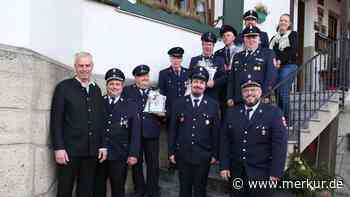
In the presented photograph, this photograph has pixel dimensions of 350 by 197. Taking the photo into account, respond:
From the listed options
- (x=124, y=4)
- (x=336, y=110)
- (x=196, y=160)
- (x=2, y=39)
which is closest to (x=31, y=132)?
(x=2, y=39)

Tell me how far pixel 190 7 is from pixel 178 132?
10.00 feet

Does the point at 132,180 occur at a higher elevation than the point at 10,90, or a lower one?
lower

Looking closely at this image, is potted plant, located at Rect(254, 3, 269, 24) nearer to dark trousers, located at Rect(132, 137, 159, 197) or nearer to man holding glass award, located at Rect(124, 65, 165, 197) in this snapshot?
man holding glass award, located at Rect(124, 65, 165, 197)

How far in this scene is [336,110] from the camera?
6.23 m

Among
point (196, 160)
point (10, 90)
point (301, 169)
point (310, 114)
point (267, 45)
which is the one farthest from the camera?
point (310, 114)

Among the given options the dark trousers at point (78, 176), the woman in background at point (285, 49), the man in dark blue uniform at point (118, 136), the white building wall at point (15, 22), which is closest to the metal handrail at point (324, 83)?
the woman in background at point (285, 49)

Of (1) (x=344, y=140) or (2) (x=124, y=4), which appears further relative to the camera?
(1) (x=344, y=140)

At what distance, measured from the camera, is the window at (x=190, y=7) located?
609 centimetres

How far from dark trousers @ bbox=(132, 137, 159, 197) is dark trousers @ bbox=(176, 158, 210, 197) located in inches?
26.7

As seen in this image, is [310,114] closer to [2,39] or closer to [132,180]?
[132,180]

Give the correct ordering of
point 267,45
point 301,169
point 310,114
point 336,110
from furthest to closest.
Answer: point 336,110 < point 310,114 < point 267,45 < point 301,169

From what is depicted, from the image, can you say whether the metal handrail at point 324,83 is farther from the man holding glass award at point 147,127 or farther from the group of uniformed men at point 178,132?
the man holding glass award at point 147,127

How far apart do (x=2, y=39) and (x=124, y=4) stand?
220 cm

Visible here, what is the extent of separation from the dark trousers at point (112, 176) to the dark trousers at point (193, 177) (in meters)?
0.64
